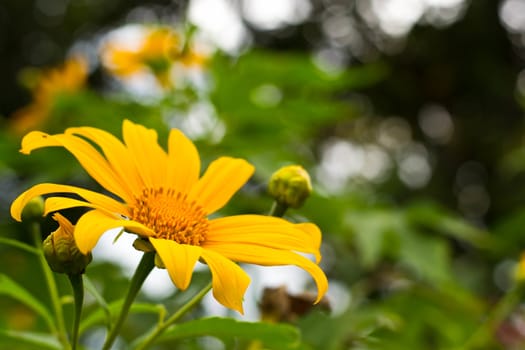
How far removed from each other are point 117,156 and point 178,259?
159 mm

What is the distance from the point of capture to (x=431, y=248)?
1.13 m

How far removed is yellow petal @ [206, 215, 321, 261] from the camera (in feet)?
1.72

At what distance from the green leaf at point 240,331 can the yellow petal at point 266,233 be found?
2.9 inches

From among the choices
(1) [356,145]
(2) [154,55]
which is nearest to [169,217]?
(2) [154,55]

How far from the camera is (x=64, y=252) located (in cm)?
51

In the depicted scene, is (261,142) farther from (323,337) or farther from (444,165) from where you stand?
(444,165)

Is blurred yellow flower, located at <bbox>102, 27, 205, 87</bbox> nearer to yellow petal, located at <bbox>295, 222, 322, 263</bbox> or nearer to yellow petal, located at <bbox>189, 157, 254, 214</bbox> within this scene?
yellow petal, located at <bbox>189, 157, 254, 214</bbox>

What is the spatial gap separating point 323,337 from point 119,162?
418mm

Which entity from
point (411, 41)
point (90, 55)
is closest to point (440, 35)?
point (411, 41)

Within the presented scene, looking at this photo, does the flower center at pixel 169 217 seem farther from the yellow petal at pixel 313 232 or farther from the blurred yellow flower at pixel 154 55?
the blurred yellow flower at pixel 154 55

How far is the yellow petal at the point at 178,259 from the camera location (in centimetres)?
43

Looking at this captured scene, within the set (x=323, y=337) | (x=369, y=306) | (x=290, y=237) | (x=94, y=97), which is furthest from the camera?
(x=94, y=97)

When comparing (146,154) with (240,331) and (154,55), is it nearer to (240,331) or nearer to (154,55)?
(240,331)

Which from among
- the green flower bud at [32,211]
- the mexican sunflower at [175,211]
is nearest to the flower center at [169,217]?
the mexican sunflower at [175,211]
